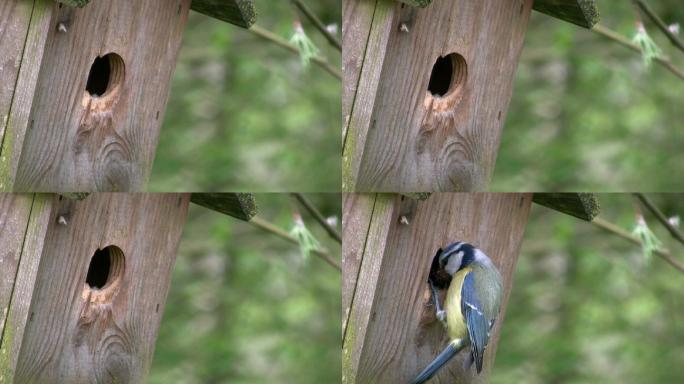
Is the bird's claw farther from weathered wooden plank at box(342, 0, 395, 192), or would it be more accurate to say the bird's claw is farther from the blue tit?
weathered wooden plank at box(342, 0, 395, 192)

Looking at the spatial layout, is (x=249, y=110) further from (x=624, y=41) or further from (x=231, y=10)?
(x=624, y=41)

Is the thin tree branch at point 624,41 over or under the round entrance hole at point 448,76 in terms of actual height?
over

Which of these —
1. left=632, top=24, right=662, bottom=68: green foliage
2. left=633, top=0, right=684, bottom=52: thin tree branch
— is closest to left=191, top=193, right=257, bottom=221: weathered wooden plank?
left=632, top=24, right=662, bottom=68: green foliage

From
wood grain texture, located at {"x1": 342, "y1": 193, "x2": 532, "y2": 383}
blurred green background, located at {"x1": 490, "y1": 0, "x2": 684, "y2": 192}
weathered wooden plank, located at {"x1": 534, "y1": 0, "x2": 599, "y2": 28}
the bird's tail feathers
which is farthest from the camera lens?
blurred green background, located at {"x1": 490, "y1": 0, "x2": 684, "y2": 192}

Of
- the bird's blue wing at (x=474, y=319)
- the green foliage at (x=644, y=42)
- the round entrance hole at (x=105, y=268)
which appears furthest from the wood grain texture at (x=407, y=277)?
the green foliage at (x=644, y=42)

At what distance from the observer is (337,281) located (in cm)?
568

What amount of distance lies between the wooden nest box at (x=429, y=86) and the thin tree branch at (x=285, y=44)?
68 cm

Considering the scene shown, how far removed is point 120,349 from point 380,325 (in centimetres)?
102

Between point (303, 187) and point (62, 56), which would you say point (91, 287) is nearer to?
point (62, 56)

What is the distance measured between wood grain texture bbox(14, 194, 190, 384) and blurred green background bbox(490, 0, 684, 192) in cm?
180

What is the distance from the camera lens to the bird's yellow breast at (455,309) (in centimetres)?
464

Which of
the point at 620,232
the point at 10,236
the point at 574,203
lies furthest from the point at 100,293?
the point at 620,232

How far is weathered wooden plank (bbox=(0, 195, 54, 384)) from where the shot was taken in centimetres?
430

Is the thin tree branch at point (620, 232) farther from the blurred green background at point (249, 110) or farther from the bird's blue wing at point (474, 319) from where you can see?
the blurred green background at point (249, 110)
